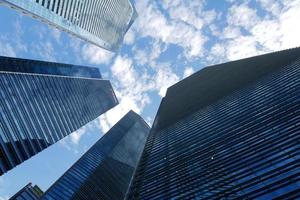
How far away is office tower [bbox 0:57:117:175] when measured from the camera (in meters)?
84.2

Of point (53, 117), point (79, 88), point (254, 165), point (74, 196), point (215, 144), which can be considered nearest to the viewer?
point (254, 165)

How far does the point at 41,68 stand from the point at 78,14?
105ft

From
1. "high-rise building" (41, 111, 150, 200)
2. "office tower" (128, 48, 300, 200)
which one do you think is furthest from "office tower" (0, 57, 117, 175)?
"office tower" (128, 48, 300, 200)

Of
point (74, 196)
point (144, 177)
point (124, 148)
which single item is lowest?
point (124, 148)

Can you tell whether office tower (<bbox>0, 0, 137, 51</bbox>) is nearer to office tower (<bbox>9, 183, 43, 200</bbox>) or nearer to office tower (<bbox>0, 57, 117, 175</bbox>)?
office tower (<bbox>0, 57, 117, 175</bbox>)

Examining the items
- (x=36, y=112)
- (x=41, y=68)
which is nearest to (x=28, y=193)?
(x=36, y=112)

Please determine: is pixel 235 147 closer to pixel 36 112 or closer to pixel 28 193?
pixel 36 112

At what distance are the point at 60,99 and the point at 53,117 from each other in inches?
519

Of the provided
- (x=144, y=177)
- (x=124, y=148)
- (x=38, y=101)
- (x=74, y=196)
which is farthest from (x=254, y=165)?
(x=124, y=148)

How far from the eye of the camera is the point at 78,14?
457 ft

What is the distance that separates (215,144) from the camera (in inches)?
2015

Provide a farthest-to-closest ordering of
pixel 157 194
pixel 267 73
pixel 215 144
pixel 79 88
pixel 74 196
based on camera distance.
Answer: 1. pixel 79 88
2. pixel 74 196
3. pixel 267 73
4. pixel 215 144
5. pixel 157 194

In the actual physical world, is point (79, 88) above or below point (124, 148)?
above

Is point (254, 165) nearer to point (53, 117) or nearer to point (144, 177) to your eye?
point (144, 177)
